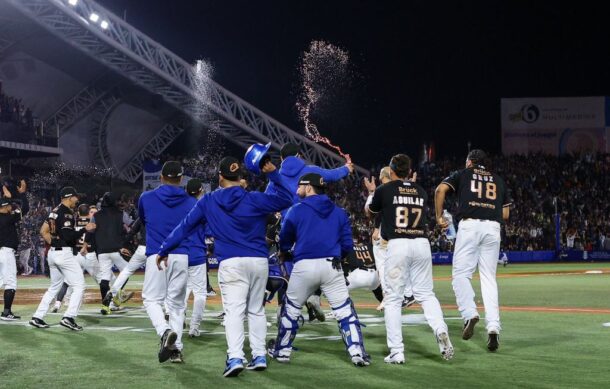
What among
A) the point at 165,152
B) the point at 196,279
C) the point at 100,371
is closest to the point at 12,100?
the point at 165,152

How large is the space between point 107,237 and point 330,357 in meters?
8.21

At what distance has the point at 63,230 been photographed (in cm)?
1341

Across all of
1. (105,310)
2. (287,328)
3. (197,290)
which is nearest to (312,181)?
(287,328)

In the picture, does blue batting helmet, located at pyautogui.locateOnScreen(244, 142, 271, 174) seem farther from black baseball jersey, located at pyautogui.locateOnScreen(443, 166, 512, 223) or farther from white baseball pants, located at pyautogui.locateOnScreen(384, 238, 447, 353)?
black baseball jersey, located at pyautogui.locateOnScreen(443, 166, 512, 223)

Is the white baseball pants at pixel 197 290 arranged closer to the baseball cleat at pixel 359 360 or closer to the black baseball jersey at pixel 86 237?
the baseball cleat at pixel 359 360

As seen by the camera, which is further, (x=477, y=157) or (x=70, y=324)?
(x=70, y=324)

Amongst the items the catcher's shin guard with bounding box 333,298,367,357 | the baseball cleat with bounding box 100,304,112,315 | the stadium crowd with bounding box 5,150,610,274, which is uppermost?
the stadium crowd with bounding box 5,150,610,274

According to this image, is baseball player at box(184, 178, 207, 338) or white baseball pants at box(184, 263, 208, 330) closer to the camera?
baseball player at box(184, 178, 207, 338)

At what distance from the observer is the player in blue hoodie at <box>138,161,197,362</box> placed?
970 cm

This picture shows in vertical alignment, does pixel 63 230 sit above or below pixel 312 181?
below

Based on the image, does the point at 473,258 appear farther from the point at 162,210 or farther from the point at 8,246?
the point at 8,246

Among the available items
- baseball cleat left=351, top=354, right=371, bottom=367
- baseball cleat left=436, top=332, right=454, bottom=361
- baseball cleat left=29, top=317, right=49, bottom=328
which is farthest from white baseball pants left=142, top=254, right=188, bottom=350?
baseball cleat left=29, top=317, right=49, bottom=328

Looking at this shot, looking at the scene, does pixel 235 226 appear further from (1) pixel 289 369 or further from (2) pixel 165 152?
(2) pixel 165 152

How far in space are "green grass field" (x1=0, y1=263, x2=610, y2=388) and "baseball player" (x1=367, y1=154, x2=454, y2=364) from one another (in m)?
0.55
